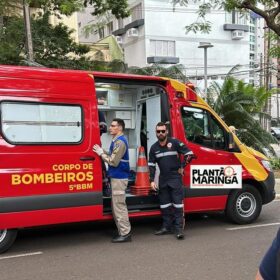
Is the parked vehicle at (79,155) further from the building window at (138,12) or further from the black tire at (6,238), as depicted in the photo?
the building window at (138,12)

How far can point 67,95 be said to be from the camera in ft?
20.8

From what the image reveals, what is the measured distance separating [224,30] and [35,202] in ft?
154

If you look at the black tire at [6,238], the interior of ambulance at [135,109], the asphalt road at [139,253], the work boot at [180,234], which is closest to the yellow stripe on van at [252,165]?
the asphalt road at [139,253]

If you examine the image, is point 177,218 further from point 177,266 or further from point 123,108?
point 123,108

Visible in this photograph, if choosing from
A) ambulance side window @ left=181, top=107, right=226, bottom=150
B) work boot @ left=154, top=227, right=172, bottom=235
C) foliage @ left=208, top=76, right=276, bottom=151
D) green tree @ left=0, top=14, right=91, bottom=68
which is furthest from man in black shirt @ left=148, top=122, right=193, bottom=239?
green tree @ left=0, top=14, right=91, bottom=68

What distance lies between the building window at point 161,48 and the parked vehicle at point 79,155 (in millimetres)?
39420

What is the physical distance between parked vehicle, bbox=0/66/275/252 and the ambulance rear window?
0.01 meters

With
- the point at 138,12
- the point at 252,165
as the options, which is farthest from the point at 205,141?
the point at 138,12

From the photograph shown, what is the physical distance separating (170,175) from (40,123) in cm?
206

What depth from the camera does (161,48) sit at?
46812 mm

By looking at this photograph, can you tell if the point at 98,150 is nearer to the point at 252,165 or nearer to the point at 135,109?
the point at 135,109

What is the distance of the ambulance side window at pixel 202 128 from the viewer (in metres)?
7.45

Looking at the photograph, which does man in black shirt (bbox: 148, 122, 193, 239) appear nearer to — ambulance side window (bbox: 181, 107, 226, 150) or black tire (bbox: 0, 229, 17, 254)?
ambulance side window (bbox: 181, 107, 226, 150)

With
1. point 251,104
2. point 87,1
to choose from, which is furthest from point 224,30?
point 87,1
